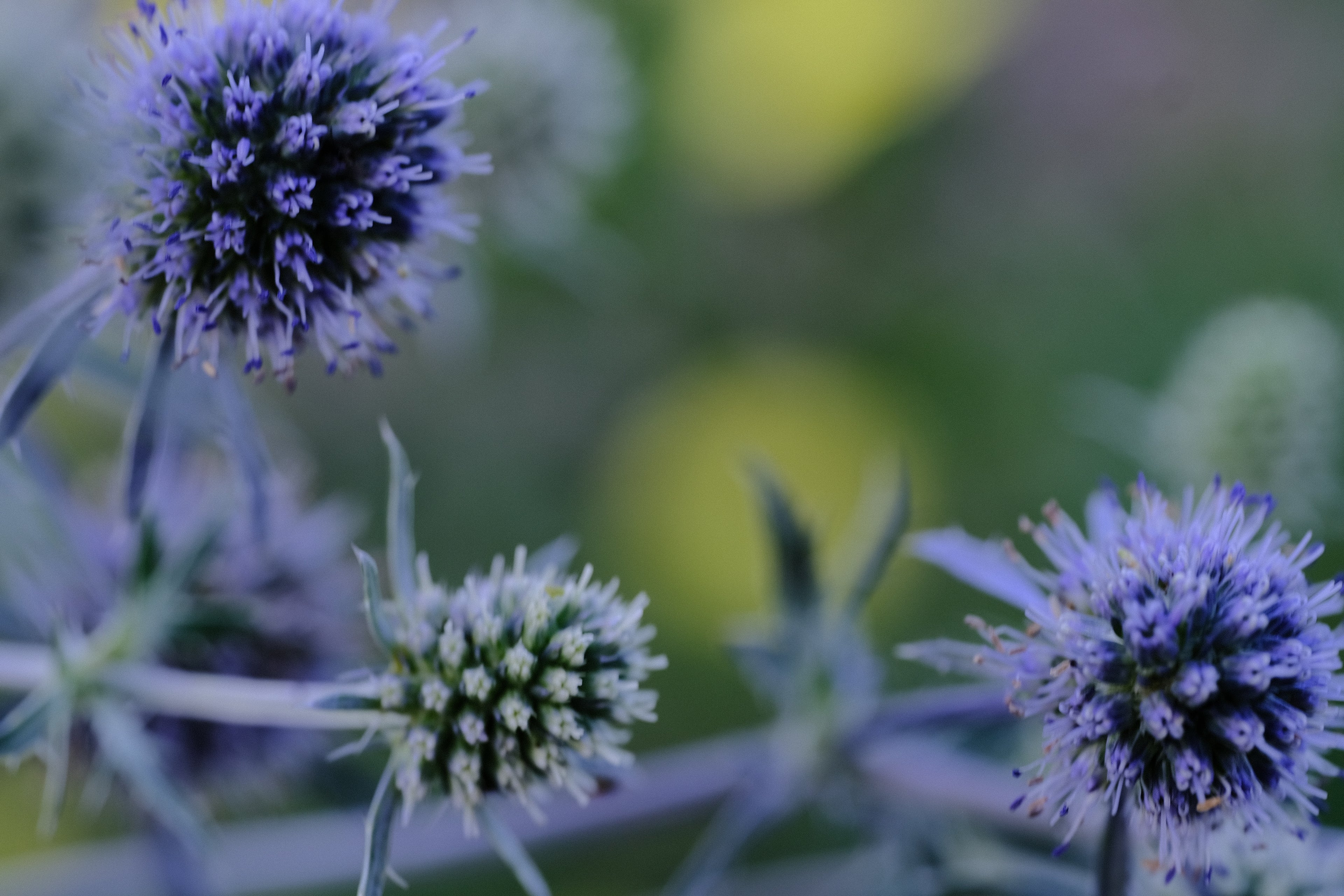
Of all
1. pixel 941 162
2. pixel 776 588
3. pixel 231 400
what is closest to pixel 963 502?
pixel 941 162

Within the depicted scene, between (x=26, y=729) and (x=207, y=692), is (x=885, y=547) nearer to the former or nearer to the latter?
(x=207, y=692)

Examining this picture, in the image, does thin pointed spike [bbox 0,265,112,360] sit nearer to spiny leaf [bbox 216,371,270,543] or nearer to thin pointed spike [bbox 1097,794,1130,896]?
spiny leaf [bbox 216,371,270,543]

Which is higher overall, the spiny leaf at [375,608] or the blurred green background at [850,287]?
the blurred green background at [850,287]

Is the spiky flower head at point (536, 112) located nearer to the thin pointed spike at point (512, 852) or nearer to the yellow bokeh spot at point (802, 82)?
the thin pointed spike at point (512, 852)

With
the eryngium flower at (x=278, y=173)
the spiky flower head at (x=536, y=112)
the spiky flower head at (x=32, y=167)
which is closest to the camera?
the eryngium flower at (x=278, y=173)

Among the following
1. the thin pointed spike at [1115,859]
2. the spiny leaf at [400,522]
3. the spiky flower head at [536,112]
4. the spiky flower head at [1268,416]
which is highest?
the spiky flower head at [536,112]

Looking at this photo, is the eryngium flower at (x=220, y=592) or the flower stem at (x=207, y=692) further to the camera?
the eryngium flower at (x=220, y=592)

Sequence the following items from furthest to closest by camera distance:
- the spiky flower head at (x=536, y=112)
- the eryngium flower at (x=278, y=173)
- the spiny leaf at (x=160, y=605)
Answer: the spiky flower head at (x=536, y=112), the spiny leaf at (x=160, y=605), the eryngium flower at (x=278, y=173)

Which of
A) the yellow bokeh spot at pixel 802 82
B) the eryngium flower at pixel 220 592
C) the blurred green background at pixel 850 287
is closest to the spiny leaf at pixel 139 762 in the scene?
the eryngium flower at pixel 220 592
